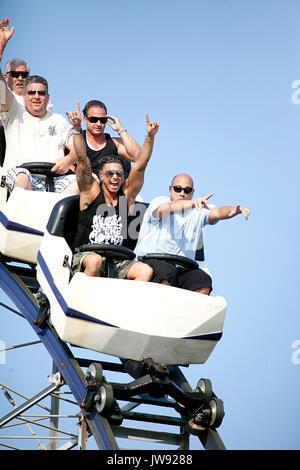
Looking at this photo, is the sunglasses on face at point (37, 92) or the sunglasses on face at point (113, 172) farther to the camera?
the sunglasses on face at point (37, 92)

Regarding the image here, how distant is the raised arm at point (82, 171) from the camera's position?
5797 mm

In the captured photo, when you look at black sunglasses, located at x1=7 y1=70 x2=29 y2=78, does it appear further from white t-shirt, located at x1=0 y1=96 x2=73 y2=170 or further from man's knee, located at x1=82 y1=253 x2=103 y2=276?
man's knee, located at x1=82 y1=253 x2=103 y2=276

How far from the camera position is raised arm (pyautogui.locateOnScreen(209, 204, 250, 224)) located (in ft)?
18.2

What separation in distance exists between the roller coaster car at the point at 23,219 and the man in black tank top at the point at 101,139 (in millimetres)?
344

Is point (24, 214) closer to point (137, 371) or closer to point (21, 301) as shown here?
point (21, 301)

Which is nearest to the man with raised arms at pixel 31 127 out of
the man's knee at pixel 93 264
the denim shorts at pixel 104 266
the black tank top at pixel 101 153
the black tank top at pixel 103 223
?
the black tank top at pixel 101 153

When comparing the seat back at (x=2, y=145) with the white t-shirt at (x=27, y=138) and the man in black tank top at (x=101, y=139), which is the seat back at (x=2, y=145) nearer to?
the white t-shirt at (x=27, y=138)

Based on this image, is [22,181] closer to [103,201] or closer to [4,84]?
[4,84]

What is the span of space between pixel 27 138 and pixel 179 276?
69.9 inches

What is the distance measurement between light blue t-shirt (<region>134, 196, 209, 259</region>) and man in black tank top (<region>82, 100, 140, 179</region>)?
2.57 ft

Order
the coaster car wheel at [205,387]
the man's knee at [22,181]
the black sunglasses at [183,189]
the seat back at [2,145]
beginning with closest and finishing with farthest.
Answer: the coaster car wheel at [205,387] < the black sunglasses at [183,189] < the man's knee at [22,181] < the seat back at [2,145]

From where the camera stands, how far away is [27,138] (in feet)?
22.3

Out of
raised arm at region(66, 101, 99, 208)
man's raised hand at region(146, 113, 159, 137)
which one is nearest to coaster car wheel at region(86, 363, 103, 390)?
raised arm at region(66, 101, 99, 208)
